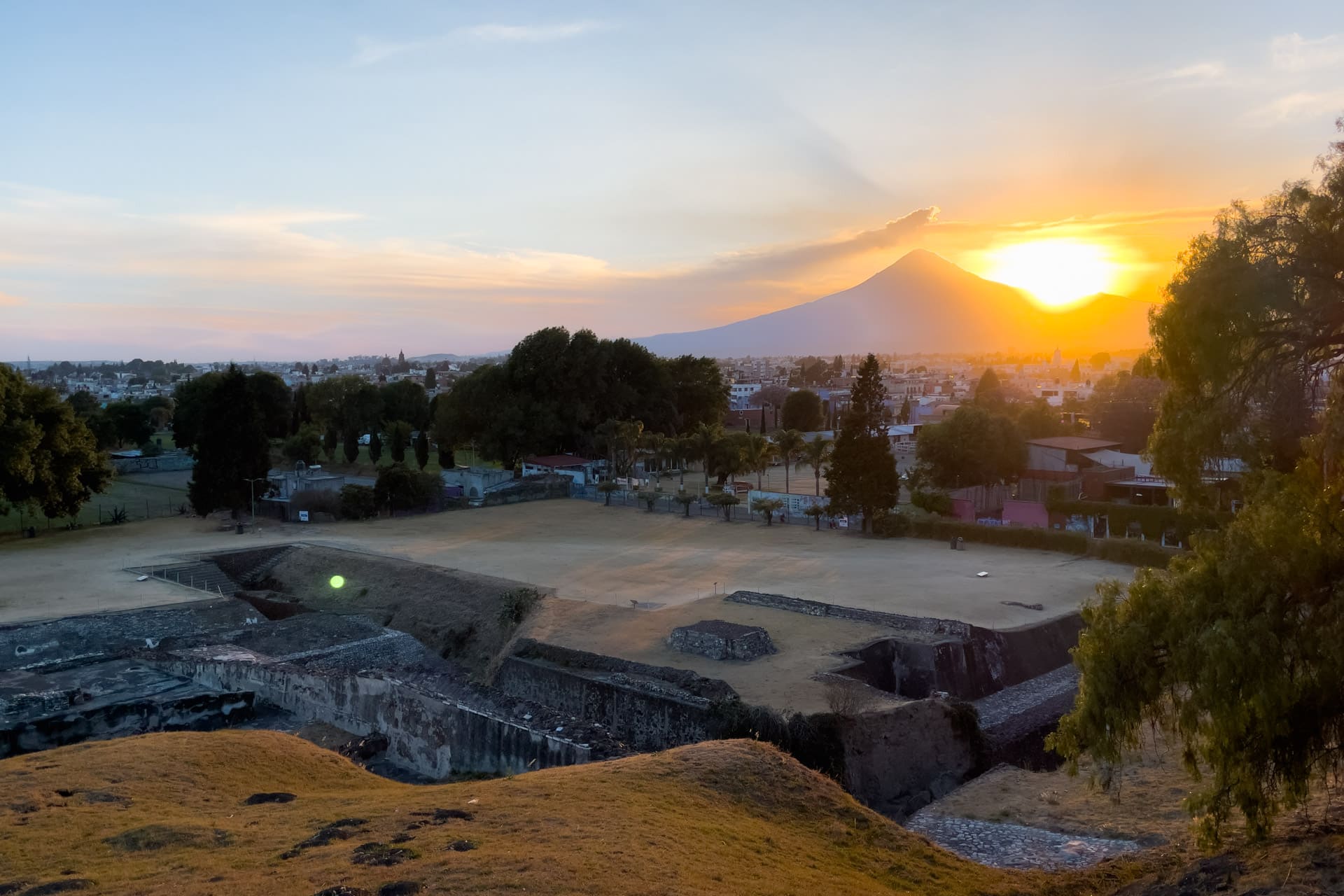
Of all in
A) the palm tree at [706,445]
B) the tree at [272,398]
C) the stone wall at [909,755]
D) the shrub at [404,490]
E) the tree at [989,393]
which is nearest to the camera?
the stone wall at [909,755]

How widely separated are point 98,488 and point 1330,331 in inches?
1674

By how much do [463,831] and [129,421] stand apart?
74726 mm

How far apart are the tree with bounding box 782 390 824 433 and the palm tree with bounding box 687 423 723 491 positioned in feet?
88.4

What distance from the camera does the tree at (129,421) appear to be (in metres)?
72.8

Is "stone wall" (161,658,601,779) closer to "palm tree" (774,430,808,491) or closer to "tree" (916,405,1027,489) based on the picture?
"tree" (916,405,1027,489)

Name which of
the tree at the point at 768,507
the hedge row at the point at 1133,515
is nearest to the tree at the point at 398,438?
the tree at the point at 768,507

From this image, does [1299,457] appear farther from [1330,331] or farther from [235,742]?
[235,742]

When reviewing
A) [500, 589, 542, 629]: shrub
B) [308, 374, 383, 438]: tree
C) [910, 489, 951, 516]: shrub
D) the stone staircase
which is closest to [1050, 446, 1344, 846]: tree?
[500, 589, 542, 629]: shrub

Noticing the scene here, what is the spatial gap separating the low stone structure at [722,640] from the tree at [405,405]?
176 feet

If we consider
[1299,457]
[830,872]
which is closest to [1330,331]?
[1299,457]

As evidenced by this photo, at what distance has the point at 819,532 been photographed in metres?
38.3

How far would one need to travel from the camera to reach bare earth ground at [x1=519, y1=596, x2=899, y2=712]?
1881 cm

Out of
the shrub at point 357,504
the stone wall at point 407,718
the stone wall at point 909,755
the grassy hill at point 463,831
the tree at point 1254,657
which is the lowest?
the stone wall at point 909,755

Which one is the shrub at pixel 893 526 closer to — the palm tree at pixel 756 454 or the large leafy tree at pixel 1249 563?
the palm tree at pixel 756 454
